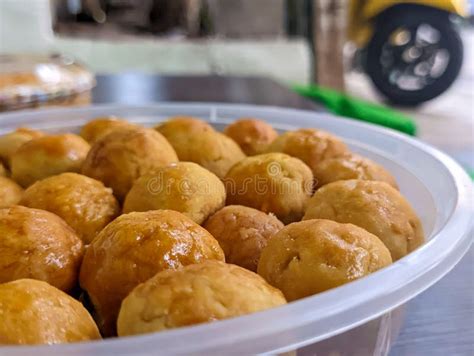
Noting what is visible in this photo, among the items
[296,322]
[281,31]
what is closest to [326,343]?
[296,322]

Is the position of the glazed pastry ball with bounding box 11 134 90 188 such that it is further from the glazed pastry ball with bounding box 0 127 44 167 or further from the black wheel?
the black wheel

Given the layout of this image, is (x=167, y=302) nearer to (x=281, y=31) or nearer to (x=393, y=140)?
(x=393, y=140)

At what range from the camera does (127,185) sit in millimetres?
588

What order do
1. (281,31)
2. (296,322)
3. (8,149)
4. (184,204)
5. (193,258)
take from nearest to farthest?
(296,322) < (193,258) < (184,204) < (8,149) < (281,31)

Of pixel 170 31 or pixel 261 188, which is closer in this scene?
pixel 261 188

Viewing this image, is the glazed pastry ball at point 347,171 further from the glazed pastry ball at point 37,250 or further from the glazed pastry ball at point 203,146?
the glazed pastry ball at point 37,250

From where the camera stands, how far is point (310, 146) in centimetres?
66

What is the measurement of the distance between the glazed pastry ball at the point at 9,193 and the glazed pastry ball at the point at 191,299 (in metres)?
0.25

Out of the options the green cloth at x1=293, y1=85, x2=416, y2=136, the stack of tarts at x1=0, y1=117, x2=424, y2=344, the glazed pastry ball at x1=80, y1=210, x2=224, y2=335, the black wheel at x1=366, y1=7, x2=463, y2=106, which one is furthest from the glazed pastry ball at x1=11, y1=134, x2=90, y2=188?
the black wheel at x1=366, y1=7, x2=463, y2=106

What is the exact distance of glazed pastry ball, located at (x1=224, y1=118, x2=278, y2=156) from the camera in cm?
73

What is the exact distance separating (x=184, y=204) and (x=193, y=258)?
11 centimetres

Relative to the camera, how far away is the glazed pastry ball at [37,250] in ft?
1.40

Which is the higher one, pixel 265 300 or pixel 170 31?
pixel 265 300

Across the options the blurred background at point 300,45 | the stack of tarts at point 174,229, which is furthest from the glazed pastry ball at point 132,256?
the blurred background at point 300,45
